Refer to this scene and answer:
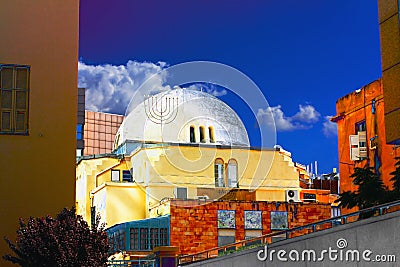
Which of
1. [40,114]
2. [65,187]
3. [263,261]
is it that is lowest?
[263,261]

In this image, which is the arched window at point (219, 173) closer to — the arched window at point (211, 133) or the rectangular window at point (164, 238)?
the arched window at point (211, 133)

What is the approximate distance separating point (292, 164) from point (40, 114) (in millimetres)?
35221

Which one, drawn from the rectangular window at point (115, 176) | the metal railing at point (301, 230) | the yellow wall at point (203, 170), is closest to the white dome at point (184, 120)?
the yellow wall at point (203, 170)

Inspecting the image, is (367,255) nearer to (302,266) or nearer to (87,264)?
(302,266)

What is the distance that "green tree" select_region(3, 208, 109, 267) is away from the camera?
51.6 feet

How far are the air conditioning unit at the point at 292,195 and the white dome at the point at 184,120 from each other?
4.87 metres

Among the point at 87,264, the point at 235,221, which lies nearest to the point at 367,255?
the point at 87,264

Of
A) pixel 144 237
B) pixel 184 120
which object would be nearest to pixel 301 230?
pixel 144 237

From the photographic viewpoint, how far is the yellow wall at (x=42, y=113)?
56.9 ft

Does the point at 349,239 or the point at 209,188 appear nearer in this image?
the point at 349,239

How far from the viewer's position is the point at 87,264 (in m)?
15.8

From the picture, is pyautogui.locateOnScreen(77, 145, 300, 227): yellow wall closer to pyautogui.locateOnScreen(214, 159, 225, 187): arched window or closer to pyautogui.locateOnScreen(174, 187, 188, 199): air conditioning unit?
pyautogui.locateOnScreen(174, 187, 188, 199): air conditioning unit

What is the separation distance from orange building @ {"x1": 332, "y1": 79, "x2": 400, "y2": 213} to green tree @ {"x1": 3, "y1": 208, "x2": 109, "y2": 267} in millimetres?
14225

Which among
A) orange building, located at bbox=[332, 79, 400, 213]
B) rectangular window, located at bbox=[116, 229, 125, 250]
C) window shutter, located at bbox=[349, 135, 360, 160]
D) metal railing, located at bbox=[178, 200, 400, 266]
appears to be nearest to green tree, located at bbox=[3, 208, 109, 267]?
metal railing, located at bbox=[178, 200, 400, 266]
